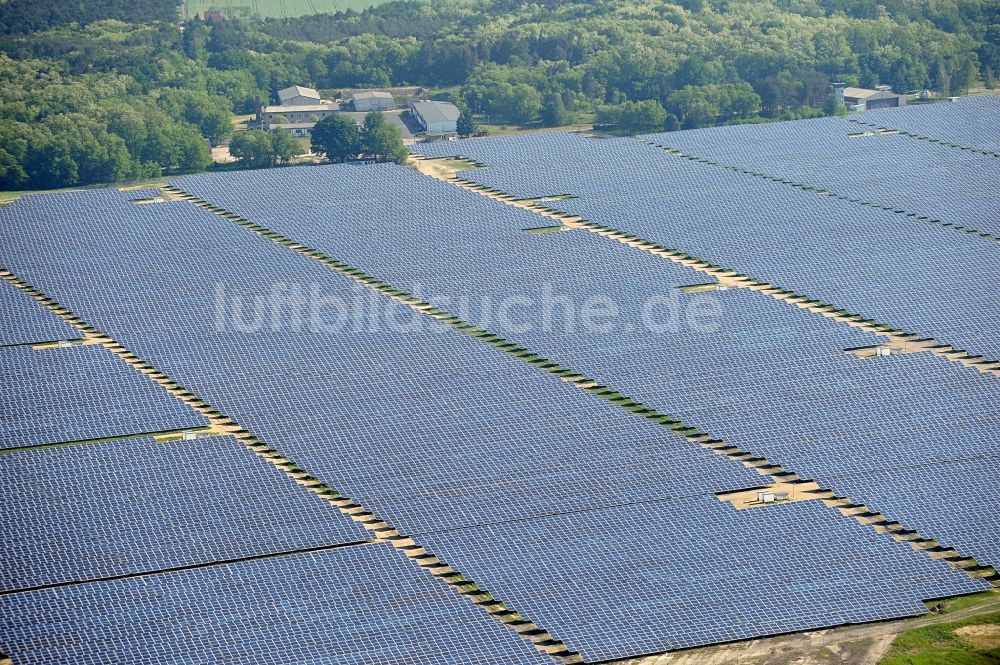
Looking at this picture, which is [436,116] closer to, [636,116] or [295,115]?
[295,115]

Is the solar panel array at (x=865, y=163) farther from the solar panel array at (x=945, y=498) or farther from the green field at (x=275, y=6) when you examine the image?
the green field at (x=275, y=6)

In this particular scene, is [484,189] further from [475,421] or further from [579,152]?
[475,421]

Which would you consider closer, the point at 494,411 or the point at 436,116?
the point at 494,411

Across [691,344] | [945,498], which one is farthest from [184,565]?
[691,344]

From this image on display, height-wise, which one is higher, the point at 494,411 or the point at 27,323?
the point at 27,323

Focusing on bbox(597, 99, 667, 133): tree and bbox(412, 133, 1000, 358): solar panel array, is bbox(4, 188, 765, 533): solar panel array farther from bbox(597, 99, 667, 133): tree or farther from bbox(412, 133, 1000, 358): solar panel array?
bbox(597, 99, 667, 133): tree

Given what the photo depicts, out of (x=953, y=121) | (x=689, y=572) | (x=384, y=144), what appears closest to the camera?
(x=689, y=572)
